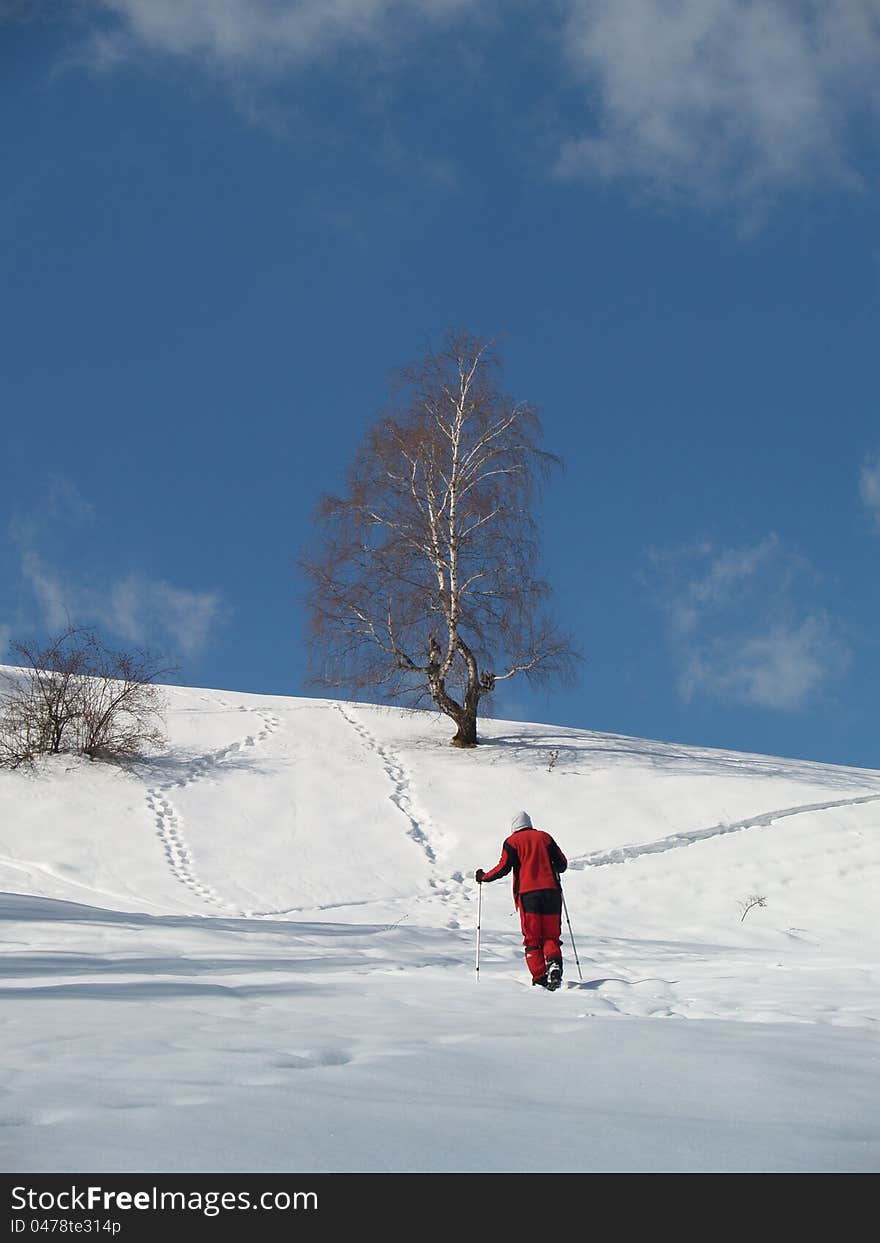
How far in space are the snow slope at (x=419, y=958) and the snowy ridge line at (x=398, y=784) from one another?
85 millimetres

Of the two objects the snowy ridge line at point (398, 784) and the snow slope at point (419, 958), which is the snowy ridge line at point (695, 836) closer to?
the snow slope at point (419, 958)

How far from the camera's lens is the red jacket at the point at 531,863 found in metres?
8.23

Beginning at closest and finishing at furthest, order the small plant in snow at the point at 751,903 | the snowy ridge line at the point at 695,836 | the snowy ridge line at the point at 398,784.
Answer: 1. the small plant in snow at the point at 751,903
2. the snowy ridge line at the point at 695,836
3. the snowy ridge line at the point at 398,784

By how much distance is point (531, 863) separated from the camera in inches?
327

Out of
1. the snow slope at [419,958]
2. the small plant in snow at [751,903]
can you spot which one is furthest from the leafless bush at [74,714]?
the small plant in snow at [751,903]

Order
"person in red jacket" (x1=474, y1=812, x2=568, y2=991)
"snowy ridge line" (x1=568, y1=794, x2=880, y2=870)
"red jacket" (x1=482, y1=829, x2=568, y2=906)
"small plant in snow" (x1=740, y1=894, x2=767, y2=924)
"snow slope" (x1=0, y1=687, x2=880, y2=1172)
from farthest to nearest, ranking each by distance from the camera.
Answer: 1. "snowy ridge line" (x1=568, y1=794, x2=880, y2=870)
2. "small plant in snow" (x1=740, y1=894, x2=767, y2=924)
3. "red jacket" (x1=482, y1=829, x2=568, y2=906)
4. "person in red jacket" (x1=474, y1=812, x2=568, y2=991)
5. "snow slope" (x1=0, y1=687, x2=880, y2=1172)

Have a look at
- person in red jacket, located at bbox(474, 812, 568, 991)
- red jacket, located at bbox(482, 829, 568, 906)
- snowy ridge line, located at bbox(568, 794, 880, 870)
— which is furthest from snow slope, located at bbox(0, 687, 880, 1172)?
red jacket, located at bbox(482, 829, 568, 906)

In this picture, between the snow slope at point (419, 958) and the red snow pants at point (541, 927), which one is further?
the red snow pants at point (541, 927)

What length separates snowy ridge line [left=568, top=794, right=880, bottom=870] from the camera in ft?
49.0

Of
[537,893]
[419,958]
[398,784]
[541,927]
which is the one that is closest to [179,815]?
[398,784]

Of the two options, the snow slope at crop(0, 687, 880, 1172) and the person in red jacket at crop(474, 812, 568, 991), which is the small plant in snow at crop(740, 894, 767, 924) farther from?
the person in red jacket at crop(474, 812, 568, 991)

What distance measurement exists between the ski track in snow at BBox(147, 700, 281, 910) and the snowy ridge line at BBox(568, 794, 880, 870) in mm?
5515

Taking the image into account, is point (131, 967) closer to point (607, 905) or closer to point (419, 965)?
point (419, 965)
